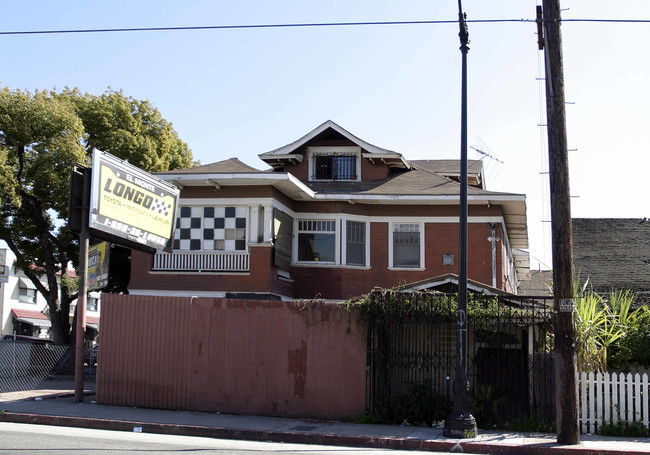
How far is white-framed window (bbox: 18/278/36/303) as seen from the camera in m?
60.4

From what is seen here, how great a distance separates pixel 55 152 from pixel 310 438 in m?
20.2

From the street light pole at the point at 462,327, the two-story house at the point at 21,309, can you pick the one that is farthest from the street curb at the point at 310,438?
the two-story house at the point at 21,309

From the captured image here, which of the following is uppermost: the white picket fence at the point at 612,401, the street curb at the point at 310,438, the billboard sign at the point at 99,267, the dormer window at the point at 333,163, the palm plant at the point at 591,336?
the dormer window at the point at 333,163

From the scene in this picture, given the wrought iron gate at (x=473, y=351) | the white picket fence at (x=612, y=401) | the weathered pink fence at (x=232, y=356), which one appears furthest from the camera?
the weathered pink fence at (x=232, y=356)

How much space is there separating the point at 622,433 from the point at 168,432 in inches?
327

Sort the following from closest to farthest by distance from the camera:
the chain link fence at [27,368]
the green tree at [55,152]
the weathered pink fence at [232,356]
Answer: the weathered pink fence at [232,356] → the chain link fence at [27,368] → the green tree at [55,152]

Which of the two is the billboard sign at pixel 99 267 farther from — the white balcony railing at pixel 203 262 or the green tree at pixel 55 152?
the green tree at pixel 55 152

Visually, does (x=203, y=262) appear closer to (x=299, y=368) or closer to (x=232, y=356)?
(x=232, y=356)

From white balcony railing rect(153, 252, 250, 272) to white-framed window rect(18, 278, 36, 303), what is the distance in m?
43.4

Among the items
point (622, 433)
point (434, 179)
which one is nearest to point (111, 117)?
point (434, 179)

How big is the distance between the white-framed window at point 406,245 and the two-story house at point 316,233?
0.03 meters

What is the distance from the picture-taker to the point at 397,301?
47.9 feet

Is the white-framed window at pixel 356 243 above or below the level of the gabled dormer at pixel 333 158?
below

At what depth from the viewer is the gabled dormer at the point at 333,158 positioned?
2428cm
